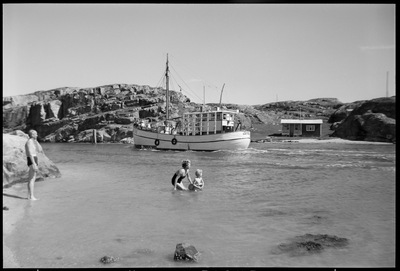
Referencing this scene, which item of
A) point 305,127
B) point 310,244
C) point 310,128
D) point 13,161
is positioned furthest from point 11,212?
point 310,128

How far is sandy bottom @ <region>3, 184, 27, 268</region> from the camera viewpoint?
5.88 metres

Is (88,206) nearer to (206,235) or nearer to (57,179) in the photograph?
(206,235)

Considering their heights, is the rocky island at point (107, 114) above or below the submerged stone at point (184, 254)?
above

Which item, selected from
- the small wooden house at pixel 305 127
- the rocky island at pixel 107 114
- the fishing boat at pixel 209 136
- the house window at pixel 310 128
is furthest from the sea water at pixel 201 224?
the rocky island at pixel 107 114

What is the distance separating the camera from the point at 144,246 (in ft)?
22.1

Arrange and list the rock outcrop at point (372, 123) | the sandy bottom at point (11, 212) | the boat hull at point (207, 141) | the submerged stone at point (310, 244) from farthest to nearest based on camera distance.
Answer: the rock outcrop at point (372, 123)
the boat hull at point (207, 141)
the submerged stone at point (310, 244)
the sandy bottom at point (11, 212)

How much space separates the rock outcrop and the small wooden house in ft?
12.2

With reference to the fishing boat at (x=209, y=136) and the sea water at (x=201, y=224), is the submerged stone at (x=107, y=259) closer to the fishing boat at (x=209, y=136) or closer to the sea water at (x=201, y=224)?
the sea water at (x=201, y=224)

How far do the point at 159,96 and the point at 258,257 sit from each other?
114634mm

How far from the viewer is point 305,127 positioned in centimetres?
6969

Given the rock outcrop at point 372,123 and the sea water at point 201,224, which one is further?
the rock outcrop at point 372,123

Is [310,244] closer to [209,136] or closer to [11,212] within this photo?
[11,212]

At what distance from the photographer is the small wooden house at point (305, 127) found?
68.8m

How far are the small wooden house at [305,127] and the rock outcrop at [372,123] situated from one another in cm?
372
